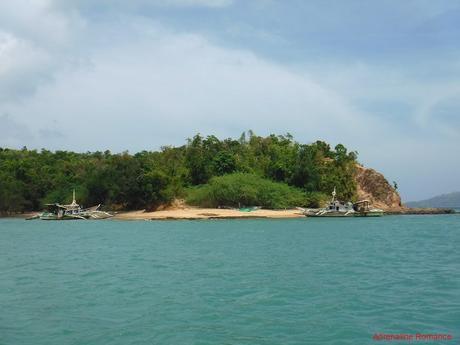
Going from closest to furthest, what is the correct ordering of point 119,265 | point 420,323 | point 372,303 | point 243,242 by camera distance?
point 420,323 → point 372,303 → point 119,265 → point 243,242

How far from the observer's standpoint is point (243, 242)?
114ft

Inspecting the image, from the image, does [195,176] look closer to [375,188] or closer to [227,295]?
[375,188]

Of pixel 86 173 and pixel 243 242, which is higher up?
pixel 86 173

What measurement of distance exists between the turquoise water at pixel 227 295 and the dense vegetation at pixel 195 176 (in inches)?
1785

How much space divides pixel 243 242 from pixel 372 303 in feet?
66.0

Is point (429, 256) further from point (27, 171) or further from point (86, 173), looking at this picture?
point (27, 171)

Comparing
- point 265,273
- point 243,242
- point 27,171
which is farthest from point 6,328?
point 27,171

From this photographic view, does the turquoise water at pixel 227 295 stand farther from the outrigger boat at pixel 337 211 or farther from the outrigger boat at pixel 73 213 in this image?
the outrigger boat at pixel 73 213

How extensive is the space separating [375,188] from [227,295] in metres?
83.1

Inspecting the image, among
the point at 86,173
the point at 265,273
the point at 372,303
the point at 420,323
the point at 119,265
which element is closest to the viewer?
the point at 420,323

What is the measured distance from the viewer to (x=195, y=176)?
8519 centimetres

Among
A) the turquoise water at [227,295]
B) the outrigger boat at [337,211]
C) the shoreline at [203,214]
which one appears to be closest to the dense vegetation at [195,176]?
the shoreline at [203,214]

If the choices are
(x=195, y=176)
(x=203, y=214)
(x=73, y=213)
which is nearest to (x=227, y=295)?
(x=203, y=214)

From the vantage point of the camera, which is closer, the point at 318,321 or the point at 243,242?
the point at 318,321
